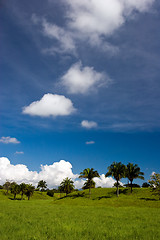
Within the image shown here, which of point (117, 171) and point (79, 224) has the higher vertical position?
point (117, 171)

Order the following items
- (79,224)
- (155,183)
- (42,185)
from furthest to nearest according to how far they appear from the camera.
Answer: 1. (42,185)
2. (155,183)
3. (79,224)

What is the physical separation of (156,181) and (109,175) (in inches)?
608

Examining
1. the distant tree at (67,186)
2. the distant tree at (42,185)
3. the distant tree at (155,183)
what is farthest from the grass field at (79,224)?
the distant tree at (42,185)

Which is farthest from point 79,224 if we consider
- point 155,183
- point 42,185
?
point 42,185

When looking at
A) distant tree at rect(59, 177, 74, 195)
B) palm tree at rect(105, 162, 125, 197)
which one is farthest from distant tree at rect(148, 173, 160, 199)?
distant tree at rect(59, 177, 74, 195)

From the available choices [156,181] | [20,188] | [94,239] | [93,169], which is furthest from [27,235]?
[20,188]

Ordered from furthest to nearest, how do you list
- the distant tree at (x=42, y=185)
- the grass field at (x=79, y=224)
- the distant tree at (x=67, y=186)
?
the distant tree at (x=42, y=185) → the distant tree at (x=67, y=186) → the grass field at (x=79, y=224)

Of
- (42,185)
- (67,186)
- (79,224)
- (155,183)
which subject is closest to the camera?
(79,224)

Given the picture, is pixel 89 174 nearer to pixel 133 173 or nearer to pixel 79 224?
pixel 133 173

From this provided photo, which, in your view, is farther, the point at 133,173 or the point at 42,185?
the point at 42,185

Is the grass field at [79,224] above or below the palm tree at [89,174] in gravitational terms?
below

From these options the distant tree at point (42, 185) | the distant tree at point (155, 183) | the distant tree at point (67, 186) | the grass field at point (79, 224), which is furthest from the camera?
the distant tree at point (42, 185)

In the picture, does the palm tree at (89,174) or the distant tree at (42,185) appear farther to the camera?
the distant tree at (42,185)

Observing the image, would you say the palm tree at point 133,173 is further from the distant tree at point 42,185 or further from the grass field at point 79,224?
the distant tree at point 42,185
